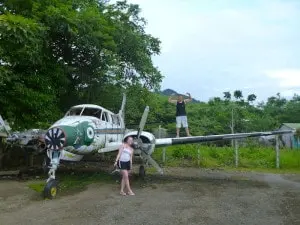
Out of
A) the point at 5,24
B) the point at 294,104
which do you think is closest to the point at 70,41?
the point at 5,24

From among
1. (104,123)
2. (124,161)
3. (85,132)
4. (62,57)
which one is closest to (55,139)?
(85,132)

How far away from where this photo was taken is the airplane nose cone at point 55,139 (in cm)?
1256

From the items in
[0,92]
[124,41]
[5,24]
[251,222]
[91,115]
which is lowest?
[251,222]

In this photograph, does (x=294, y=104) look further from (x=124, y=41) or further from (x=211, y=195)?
(x=211, y=195)

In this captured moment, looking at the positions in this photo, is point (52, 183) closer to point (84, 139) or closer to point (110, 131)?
point (84, 139)

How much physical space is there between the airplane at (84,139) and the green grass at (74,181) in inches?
28.7

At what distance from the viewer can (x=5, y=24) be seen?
43.4ft

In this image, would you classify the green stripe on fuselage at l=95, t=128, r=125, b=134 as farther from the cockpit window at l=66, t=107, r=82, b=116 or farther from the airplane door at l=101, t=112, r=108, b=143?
the cockpit window at l=66, t=107, r=82, b=116

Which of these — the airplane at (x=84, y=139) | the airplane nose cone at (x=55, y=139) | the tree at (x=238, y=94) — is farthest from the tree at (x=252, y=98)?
the airplane nose cone at (x=55, y=139)

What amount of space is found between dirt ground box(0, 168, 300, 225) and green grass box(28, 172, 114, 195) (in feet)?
1.18

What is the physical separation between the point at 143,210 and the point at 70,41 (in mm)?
11392

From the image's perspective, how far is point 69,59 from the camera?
2033cm

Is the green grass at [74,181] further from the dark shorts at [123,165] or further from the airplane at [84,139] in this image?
the dark shorts at [123,165]

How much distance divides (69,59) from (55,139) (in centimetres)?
850
